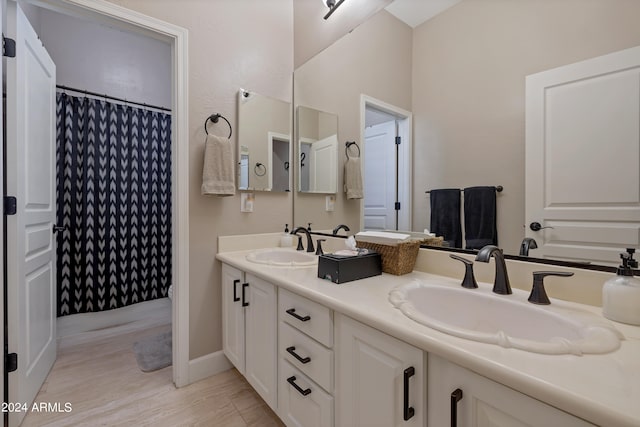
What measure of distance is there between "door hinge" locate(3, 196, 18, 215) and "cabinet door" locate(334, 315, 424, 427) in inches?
63.4

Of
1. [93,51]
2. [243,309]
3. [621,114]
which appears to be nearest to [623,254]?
[621,114]

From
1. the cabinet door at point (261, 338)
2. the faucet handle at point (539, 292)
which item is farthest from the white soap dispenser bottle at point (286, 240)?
the faucet handle at point (539, 292)

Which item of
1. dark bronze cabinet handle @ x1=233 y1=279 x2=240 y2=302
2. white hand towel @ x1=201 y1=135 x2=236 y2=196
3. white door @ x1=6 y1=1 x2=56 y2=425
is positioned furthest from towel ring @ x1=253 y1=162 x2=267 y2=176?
white door @ x1=6 y1=1 x2=56 y2=425

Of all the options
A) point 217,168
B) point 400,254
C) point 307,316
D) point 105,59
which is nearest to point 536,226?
point 400,254

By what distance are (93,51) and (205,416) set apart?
10.1ft

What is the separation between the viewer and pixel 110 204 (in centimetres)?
260

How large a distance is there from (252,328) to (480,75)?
59.6 inches

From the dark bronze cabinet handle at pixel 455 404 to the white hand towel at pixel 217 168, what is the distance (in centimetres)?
149

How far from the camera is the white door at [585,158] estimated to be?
82cm

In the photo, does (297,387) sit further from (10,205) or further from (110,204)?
(110,204)

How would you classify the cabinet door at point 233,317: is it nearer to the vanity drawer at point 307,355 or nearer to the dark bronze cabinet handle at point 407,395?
the vanity drawer at point 307,355

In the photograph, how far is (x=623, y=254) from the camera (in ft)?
2.59

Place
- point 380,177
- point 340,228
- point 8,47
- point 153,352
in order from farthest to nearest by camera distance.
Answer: point 153,352
point 340,228
point 380,177
point 8,47

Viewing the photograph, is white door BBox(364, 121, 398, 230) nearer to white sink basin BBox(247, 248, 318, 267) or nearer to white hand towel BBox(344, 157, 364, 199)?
white hand towel BBox(344, 157, 364, 199)
